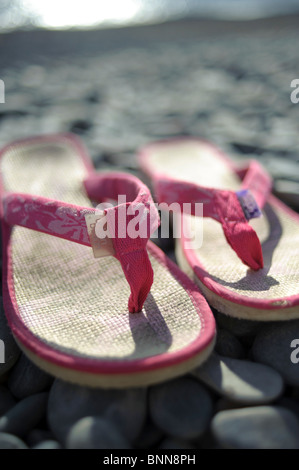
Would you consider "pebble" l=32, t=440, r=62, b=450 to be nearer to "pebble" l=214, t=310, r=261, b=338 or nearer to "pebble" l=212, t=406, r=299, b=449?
"pebble" l=212, t=406, r=299, b=449

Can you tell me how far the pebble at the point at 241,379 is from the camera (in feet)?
2.73

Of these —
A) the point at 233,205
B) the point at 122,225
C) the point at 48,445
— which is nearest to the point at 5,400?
the point at 48,445

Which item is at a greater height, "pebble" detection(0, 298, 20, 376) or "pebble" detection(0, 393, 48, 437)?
"pebble" detection(0, 298, 20, 376)

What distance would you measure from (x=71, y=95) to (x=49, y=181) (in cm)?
149

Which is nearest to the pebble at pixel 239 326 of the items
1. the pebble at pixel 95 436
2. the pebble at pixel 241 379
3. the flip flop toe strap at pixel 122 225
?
the pebble at pixel 241 379

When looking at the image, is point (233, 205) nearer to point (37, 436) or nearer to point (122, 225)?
point (122, 225)

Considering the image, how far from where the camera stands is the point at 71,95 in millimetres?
2855

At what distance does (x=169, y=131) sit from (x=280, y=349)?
1.55 meters

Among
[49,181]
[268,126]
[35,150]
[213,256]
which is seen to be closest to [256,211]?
[213,256]

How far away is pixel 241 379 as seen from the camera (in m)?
0.87

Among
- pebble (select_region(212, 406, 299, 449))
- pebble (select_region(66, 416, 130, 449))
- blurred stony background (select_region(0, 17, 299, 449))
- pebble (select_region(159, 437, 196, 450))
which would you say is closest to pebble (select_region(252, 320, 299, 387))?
blurred stony background (select_region(0, 17, 299, 449))

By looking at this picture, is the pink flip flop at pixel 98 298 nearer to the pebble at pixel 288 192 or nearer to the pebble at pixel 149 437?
the pebble at pixel 149 437

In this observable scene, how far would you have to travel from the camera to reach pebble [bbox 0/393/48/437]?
833 millimetres

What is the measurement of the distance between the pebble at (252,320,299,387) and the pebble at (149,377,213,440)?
0.16m
